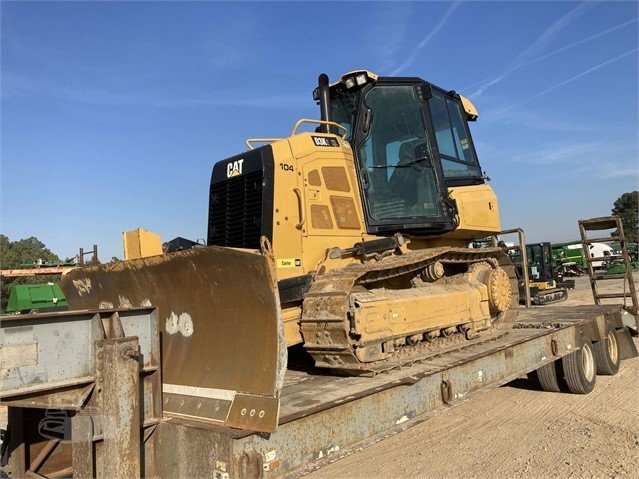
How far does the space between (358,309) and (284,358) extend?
1.23m

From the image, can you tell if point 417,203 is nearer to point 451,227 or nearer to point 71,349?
point 451,227

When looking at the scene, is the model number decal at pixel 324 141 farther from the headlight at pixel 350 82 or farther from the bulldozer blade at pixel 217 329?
the bulldozer blade at pixel 217 329

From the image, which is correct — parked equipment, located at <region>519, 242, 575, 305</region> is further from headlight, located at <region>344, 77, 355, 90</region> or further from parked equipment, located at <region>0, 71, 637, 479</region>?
headlight, located at <region>344, 77, 355, 90</region>

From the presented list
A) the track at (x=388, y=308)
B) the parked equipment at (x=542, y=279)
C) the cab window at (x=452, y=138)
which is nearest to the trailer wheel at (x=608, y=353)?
the track at (x=388, y=308)

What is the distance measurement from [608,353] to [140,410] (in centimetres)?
711

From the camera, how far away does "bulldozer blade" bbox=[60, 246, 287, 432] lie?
9.19 ft

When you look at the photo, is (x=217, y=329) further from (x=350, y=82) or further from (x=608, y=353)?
(x=608, y=353)

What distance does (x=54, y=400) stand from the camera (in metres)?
2.63

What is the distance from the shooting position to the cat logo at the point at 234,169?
202 inches

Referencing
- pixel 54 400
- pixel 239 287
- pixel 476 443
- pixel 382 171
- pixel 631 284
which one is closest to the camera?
pixel 54 400

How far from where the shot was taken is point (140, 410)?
281cm

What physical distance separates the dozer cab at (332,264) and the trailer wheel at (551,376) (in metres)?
1.06

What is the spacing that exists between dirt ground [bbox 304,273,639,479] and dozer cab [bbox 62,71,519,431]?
997mm

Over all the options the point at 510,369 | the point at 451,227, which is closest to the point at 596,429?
the point at 510,369
